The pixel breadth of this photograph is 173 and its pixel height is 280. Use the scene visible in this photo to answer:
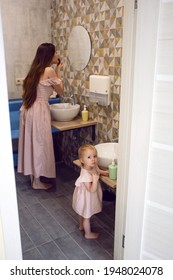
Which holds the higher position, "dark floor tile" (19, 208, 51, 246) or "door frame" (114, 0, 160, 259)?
"door frame" (114, 0, 160, 259)

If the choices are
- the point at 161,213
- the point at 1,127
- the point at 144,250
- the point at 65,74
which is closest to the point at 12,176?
the point at 1,127

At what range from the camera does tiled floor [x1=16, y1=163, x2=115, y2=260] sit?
1955 millimetres

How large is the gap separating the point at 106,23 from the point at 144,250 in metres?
2.00

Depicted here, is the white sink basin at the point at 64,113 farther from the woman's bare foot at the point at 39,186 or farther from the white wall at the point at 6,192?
the white wall at the point at 6,192

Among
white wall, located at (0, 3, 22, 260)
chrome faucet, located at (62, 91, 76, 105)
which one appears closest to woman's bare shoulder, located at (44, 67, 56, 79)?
chrome faucet, located at (62, 91, 76, 105)

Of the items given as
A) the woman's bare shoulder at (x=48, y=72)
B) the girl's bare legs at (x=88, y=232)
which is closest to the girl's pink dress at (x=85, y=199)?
the girl's bare legs at (x=88, y=232)

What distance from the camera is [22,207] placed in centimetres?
255

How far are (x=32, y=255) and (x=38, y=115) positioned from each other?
4.37 feet

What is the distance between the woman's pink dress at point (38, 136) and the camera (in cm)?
264

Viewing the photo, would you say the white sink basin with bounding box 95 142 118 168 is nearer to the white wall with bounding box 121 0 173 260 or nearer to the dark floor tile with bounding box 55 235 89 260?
the white wall with bounding box 121 0 173 260

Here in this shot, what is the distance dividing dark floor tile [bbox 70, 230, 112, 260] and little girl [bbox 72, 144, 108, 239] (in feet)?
0.37

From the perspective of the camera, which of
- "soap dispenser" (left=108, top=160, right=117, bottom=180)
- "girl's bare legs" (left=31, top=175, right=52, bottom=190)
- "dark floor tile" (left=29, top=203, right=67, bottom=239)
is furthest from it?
"girl's bare legs" (left=31, top=175, right=52, bottom=190)

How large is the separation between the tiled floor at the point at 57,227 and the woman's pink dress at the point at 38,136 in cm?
25
